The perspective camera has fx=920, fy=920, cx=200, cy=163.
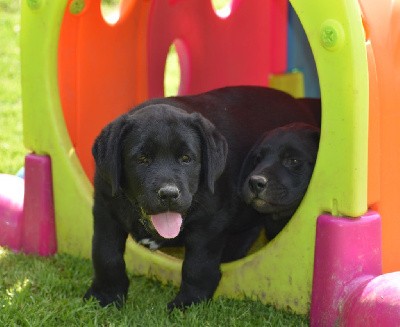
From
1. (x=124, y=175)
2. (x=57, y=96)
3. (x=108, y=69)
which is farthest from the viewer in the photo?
(x=108, y=69)

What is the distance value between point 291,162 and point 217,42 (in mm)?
2198

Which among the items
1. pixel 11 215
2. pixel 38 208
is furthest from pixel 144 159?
pixel 11 215

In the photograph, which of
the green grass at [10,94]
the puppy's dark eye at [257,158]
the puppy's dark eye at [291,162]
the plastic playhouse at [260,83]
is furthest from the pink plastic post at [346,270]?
the green grass at [10,94]

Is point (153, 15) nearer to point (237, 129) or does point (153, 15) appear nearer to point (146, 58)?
point (146, 58)

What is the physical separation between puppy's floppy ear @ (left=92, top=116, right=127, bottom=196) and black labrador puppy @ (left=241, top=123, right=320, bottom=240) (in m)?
0.70

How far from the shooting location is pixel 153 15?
242 inches

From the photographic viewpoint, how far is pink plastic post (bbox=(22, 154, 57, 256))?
17.4 ft

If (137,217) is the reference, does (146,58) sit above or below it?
above

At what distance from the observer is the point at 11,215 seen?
5480 millimetres

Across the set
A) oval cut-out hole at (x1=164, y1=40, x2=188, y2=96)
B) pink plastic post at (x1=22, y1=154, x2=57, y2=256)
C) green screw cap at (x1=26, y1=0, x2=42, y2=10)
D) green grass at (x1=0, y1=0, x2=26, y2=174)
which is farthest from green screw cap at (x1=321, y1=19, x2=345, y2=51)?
green grass at (x1=0, y1=0, x2=26, y2=174)

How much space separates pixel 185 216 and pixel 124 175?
1.16 feet

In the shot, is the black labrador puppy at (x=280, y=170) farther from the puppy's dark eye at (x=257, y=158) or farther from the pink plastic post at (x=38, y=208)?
the pink plastic post at (x=38, y=208)

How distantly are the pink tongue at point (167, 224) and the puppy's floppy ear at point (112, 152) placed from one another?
0.76ft

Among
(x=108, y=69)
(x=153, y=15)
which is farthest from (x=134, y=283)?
(x=153, y=15)
